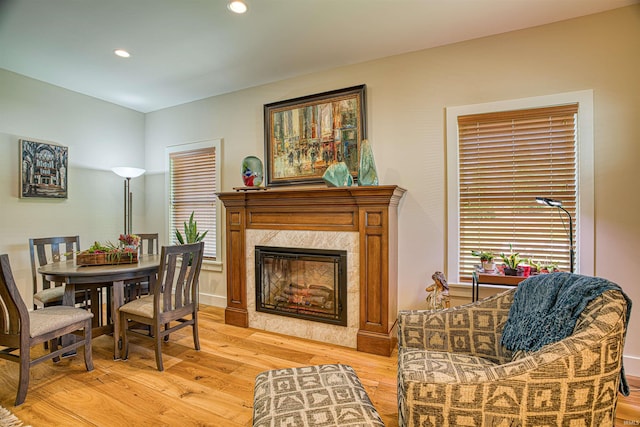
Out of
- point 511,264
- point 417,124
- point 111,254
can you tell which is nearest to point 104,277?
point 111,254

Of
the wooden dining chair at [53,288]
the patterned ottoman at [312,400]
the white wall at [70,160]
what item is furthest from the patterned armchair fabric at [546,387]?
the white wall at [70,160]

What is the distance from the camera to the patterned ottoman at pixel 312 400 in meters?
1.17

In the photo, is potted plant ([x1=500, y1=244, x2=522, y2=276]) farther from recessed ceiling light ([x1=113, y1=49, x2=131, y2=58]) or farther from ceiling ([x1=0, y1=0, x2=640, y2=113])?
recessed ceiling light ([x1=113, y1=49, x2=131, y2=58])

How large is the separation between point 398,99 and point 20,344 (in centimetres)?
355

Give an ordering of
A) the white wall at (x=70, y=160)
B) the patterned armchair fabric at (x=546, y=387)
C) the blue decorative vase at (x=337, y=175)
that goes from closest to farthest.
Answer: the patterned armchair fabric at (x=546, y=387), the blue decorative vase at (x=337, y=175), the white wall at (x=70, y=160)

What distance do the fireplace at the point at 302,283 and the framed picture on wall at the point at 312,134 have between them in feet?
2.82

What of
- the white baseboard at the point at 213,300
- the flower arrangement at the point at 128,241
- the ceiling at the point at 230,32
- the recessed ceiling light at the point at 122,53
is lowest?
the white baseboard at the point at 213,300

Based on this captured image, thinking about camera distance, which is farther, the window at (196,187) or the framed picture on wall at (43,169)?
Answer: the window at (196,187)

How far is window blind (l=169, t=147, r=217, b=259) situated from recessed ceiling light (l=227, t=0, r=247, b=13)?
81.6 inches

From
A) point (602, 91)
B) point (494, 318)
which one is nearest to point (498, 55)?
point (602, 91)

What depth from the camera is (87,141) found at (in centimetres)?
395

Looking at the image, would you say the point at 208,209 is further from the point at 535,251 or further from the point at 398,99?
the point at 535,251

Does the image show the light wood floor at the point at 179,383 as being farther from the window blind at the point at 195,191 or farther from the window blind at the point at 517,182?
the window blind at the point at 195,191

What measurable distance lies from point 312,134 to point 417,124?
112cm
